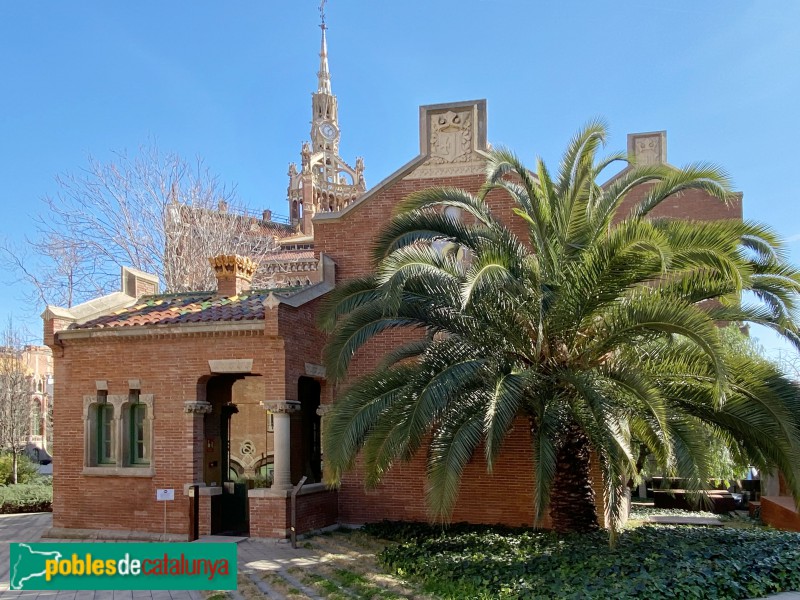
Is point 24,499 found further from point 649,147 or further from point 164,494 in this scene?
point 649,147

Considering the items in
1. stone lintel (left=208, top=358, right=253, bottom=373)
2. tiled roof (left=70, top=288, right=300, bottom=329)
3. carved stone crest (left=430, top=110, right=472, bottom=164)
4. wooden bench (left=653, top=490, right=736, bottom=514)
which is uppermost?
carved stone crest (left=430, top=110, right=472, bottom=164)

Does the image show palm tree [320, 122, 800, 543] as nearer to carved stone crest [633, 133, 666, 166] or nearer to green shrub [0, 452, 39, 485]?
carved stone crest [633, 133, 666, 166]

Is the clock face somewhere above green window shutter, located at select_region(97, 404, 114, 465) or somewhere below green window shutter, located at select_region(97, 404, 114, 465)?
above

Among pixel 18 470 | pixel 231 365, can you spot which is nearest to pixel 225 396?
pixel 231 365

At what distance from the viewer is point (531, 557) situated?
10.3m

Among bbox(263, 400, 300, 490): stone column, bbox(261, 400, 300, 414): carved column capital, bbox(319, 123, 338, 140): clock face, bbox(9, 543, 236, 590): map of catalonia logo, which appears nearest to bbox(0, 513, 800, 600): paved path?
bbox(9, 543, 236, 590): map of catalonia logo

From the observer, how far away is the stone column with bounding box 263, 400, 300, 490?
1359 centimetres

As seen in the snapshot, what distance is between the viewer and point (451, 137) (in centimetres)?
1592

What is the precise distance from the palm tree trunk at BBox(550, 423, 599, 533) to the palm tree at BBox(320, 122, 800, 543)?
3 centimetres

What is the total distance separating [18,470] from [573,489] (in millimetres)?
20224

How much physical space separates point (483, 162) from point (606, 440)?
7.66 m

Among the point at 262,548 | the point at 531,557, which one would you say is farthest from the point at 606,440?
the point at 262,548

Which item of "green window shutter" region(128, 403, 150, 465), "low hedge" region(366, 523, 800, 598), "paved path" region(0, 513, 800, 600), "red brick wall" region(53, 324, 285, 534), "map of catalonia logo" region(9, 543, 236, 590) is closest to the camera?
"low hedge" region(366, 523, 800, 598)

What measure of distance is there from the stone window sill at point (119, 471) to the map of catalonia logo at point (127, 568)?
4.11m
